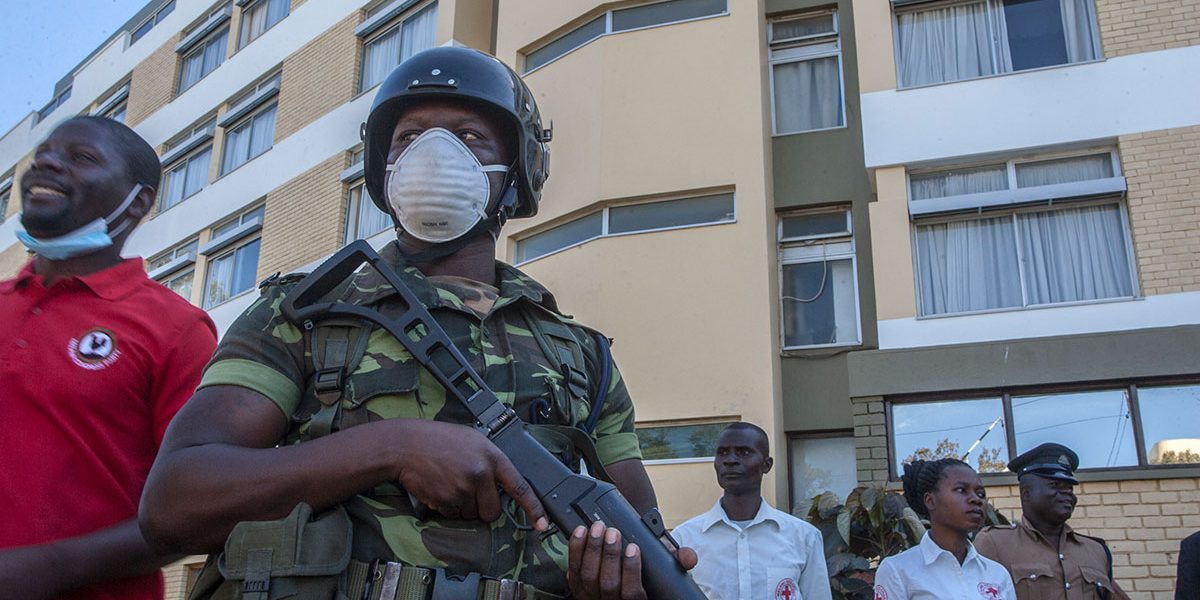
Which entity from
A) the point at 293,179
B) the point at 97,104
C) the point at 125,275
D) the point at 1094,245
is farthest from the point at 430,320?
the point at 97,104

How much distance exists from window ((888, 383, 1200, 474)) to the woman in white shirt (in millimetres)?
4130

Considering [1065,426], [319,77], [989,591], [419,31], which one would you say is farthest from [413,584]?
[319,77]

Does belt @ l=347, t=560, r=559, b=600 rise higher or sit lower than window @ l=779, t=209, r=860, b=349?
lower

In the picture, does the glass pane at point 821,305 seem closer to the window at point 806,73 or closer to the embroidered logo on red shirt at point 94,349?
the window at point 806,73

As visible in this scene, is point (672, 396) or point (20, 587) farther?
point (672, 396)

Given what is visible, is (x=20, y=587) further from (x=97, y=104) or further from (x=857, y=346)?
(x=97, y=104)

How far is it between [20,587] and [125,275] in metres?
0.83

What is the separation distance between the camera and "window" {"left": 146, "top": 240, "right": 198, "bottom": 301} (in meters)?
18.2

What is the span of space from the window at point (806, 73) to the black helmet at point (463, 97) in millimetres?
9659

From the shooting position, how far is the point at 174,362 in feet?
7.81

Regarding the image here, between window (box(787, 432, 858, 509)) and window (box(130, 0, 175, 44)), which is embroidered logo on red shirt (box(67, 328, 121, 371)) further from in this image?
window (box(130, 0, 175, 44))

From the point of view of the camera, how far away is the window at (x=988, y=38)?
1038 centimetres

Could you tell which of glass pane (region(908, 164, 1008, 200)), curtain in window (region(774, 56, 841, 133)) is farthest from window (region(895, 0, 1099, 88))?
glass pane (region(908, 164, 1008, 200))

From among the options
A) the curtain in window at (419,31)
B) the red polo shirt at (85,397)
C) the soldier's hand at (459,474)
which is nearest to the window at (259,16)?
the curtain in window at (419,31)
